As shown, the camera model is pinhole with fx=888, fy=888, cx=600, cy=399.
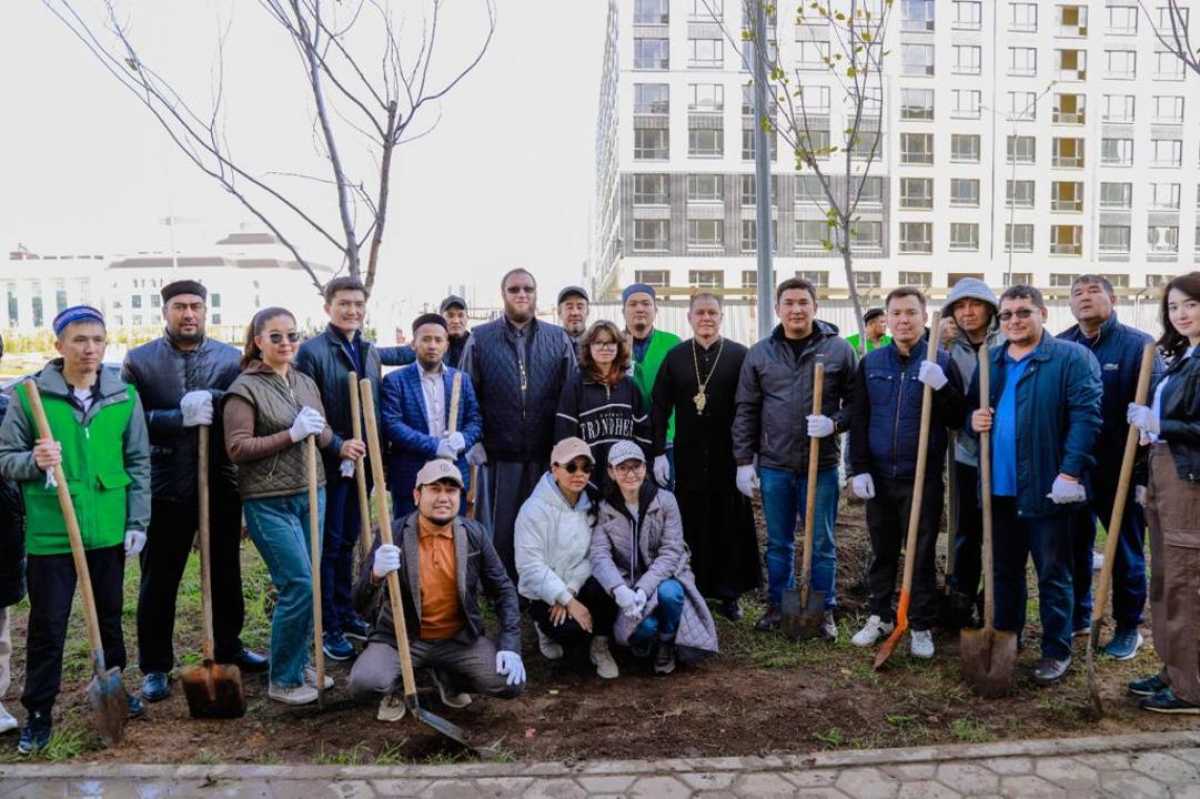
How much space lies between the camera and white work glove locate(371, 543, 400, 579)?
404 centimetres

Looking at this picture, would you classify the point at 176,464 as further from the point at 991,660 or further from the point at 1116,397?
the point at 1116,397

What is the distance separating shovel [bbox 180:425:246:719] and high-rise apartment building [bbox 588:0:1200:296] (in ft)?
163

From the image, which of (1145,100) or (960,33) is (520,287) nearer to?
(960,33)

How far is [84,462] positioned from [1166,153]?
215 feet

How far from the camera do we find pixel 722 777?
3531mm

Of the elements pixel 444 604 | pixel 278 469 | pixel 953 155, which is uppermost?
pixel 953 155

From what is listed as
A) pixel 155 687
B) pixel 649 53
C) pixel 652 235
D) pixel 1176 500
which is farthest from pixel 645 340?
pixel 649 53

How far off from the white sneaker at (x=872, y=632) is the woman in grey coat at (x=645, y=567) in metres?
0.94

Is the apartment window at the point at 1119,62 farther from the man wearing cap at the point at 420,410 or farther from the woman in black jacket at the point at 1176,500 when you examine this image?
the man wearing cap at the point at 420,410

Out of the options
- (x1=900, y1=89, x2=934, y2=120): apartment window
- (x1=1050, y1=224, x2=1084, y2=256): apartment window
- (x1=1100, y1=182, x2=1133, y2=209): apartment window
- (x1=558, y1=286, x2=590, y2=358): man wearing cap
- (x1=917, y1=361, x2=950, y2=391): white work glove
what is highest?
(x1=900, y1=89, x2=934, y2=120): apartment window

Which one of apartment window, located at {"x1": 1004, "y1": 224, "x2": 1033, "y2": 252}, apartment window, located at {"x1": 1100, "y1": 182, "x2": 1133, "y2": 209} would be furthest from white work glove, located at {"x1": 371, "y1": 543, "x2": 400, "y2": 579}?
apartment window, located at {"x1": 1100, "y1": 182, "x2": 1133, "y2": 209}

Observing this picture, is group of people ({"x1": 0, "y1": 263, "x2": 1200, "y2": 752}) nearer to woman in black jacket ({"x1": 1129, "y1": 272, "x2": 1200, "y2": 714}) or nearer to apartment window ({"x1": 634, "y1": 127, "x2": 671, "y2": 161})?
woman in black jacket ({"x1": 1129, "y1": 272, "x2": 1200, "y2": 714})

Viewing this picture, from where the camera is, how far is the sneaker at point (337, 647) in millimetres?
5012

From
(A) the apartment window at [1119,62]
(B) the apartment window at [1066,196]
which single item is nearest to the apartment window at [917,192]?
(B) the apartment window at [1066,196]
